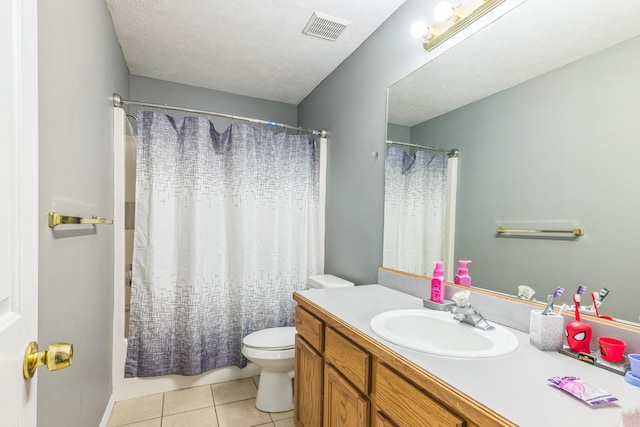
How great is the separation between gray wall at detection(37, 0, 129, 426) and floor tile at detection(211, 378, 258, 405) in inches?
27.0

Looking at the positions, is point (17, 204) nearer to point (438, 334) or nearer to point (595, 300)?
point (438, 334)

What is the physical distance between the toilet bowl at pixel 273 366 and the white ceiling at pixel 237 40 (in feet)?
6.61

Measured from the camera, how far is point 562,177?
3.43ft

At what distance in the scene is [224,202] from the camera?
239cm

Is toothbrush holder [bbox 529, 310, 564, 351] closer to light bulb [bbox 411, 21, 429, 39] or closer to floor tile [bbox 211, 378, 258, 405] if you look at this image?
light bulb [bbox 411, 21, 429, 39]

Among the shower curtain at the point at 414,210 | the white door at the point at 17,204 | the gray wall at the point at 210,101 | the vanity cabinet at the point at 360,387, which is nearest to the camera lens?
the white door at the point at 17,204

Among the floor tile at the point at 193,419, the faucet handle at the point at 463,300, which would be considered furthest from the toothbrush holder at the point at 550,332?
the floor tile at the point at 193,419

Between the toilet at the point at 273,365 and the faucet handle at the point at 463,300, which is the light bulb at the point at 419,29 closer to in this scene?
the faucet handle at the point at 463,300

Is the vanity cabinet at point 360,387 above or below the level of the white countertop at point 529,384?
below

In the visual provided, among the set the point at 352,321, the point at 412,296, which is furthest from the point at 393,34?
the point at 352,321

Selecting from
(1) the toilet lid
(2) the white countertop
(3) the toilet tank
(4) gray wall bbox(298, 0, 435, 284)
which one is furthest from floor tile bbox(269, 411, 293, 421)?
(2) the white countertop

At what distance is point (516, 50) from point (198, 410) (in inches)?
103

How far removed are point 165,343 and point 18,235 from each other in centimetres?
194

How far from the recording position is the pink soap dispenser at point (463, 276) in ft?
4.57
